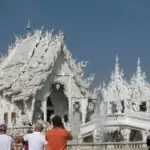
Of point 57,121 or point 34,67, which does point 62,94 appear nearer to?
point 34,67

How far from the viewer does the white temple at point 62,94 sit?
26891 millimetres

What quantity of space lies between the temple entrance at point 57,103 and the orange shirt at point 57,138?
2472 cm

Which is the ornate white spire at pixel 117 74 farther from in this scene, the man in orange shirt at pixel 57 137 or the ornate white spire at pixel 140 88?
the man in orange shirt at pixel 57 137

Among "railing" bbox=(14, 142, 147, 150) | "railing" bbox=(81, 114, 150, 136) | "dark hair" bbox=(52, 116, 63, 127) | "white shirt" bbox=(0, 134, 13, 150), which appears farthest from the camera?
"railing" bbox=(81, 114, 150, 136)

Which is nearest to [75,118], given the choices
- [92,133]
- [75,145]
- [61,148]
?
[92,133]

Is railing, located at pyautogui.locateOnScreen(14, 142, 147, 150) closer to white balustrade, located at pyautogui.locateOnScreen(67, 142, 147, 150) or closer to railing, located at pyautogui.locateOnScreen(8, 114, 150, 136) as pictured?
white balustrade, located at pyautogui.locateOnScreen(67, 142, 147, 150)

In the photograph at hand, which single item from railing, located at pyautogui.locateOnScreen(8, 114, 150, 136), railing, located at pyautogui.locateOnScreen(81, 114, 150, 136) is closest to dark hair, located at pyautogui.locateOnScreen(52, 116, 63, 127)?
railing, located at pyautogui.locateOnScreen(8, 114, 150, 136)

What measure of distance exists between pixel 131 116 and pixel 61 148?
19533 millimetres

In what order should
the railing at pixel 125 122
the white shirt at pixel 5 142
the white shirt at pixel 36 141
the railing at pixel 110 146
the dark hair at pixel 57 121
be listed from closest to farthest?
1. the dark hair at pixel 57 121
2. the white shirt at pixel 5 142
3. the white shirt at pixel 36 141
4. the railing at pixel 110 146
5. the railing at pixel 125 122

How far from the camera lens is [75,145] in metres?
18.4

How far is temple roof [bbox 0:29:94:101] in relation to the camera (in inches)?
1138

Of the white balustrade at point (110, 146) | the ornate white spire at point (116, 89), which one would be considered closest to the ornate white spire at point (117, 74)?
the ornate white spire at point (116, 89)

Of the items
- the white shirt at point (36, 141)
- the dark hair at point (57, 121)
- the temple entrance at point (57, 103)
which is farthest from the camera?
the temple entrance at point (57, 103)

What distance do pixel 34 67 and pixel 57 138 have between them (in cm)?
2289
